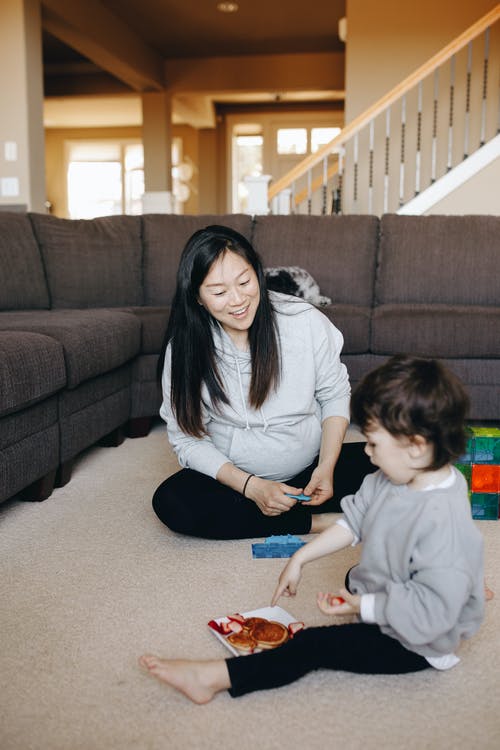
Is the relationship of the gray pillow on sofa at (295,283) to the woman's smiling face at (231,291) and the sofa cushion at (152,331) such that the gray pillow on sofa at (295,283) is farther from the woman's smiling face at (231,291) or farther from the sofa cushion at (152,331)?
the woman's smiling face at (231,291)

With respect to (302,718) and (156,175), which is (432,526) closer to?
(302,718)

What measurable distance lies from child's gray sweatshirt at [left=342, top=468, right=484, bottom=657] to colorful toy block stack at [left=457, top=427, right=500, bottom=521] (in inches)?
30.2

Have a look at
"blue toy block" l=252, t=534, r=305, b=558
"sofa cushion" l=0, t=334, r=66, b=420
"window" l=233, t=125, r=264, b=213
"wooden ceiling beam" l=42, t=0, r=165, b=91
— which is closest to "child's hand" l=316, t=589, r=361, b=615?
"blue toy block" l=252, t=534, r=305, b=558

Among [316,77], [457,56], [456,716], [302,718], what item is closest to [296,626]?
[302,718]

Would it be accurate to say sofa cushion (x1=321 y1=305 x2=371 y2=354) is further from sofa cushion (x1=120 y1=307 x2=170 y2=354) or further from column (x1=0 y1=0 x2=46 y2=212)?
column (x1=0 y1=0 x2=46 y2=212)

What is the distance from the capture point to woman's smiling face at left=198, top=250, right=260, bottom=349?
1505 millimetres

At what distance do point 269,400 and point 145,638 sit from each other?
639mm

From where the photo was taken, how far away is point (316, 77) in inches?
327

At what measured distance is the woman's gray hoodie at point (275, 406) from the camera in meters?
1.69

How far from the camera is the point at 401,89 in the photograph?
4949mm

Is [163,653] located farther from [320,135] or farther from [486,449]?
[320,135]

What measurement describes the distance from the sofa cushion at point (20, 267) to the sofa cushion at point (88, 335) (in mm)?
197

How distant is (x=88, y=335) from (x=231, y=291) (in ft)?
2.92

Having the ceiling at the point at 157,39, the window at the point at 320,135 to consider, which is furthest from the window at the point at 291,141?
the ceiling at the point at 157,39
